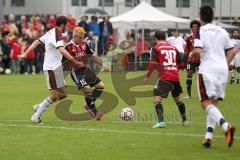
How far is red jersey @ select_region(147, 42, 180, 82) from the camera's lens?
561 inches

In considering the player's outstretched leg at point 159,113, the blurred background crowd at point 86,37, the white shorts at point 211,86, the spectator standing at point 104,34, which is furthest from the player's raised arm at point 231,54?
the spectator standing at point 104,34

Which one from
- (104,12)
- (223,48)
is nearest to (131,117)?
(223,48)

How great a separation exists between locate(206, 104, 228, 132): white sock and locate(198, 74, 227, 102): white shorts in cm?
19

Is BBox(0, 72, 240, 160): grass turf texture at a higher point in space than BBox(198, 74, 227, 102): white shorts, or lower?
lower

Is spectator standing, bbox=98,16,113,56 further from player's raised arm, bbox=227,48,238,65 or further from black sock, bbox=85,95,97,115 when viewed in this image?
player's raised arm, bbox=227,48,238,65

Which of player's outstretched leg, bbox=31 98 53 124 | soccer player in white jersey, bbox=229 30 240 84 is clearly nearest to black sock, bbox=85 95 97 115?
player's outstretched leg, bbox=31 98 53 124

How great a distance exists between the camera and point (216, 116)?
11.2 m

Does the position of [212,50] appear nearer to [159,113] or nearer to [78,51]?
[159,113]

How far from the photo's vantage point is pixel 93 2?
44.7 metres

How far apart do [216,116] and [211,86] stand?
0.50 m

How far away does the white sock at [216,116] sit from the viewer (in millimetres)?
11086

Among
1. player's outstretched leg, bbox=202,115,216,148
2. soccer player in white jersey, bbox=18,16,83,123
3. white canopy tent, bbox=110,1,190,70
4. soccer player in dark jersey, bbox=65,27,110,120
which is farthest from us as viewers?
white canopy tent, bbox=110,1,190,70

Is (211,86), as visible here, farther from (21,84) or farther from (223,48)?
(21,84)

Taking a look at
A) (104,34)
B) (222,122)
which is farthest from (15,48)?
(222,122)
